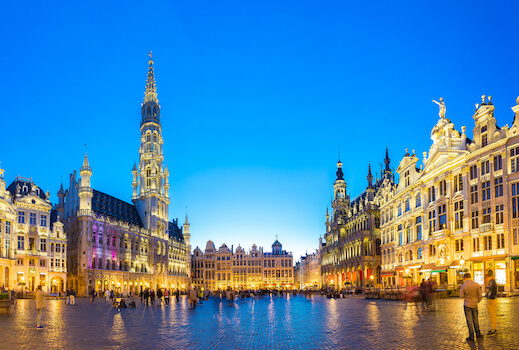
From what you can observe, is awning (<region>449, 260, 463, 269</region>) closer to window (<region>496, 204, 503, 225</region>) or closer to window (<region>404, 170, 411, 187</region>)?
window (<region>496, 204, 503, 225</region>)

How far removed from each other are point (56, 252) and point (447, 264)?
2308 inches

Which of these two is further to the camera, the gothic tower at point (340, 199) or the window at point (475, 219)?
the gothic tower at point (340, 199)

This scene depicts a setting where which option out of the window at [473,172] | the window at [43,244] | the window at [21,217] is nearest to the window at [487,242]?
the window at [473,172]

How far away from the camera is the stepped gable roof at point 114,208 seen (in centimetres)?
9312

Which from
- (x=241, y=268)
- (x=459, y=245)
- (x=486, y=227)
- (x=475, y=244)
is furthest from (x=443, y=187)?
(x=241, y=268)

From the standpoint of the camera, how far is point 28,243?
233ft

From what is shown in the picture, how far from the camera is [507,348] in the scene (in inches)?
474

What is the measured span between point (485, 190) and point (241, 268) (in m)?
124

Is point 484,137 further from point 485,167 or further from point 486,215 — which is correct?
point 486,215

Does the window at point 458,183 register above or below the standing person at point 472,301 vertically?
above

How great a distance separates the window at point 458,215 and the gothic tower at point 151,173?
74698 millimetres

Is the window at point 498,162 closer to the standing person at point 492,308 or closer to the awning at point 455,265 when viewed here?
the awning at point 455,265

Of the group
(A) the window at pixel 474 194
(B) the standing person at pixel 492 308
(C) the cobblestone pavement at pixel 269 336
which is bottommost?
(C) the cobblestone pavement at pixel 269 336

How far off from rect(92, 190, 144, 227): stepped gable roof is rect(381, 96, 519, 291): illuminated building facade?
2241 inches
